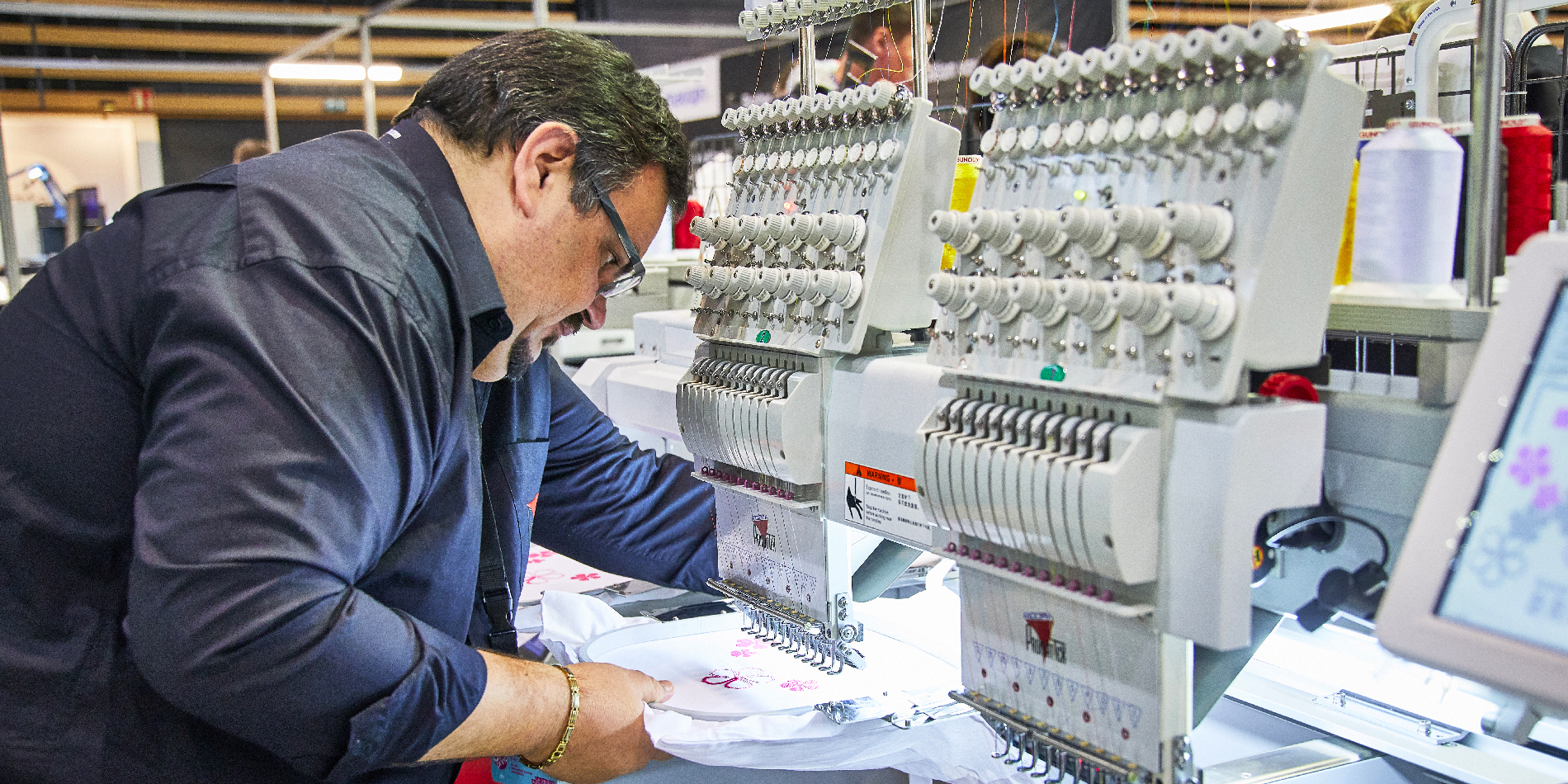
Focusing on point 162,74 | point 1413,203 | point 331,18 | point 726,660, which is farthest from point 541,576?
point 162,74

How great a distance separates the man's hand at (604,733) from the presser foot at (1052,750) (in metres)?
0.39

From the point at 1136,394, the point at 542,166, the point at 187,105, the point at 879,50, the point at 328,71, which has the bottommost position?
the point at 1136,394

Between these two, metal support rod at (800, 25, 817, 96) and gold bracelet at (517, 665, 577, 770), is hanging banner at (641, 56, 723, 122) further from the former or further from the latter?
gold bracelet at (517, 665, 577, 770)

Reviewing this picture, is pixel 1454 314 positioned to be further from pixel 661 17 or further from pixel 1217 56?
pixel 661 17

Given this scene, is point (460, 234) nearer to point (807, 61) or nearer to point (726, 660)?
point (807, 61)

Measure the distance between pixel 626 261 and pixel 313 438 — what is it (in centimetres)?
44

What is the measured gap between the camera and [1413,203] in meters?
0.90

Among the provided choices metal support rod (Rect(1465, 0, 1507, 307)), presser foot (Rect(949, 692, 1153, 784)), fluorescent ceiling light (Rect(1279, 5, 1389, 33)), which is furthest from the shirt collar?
fluorescent ceiling light (Rect(1279, 5, 1389, 33))

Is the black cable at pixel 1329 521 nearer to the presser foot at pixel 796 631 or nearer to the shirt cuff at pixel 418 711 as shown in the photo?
the presser foot at pixel 796 631

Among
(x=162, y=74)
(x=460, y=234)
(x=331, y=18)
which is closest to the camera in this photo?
(x=460, y=234)

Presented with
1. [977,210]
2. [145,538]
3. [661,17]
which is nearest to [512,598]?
[145,538]

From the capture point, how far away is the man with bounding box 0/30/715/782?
3.03ft

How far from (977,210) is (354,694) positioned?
679 mm

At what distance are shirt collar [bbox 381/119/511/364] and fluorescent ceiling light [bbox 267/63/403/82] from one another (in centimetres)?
411
